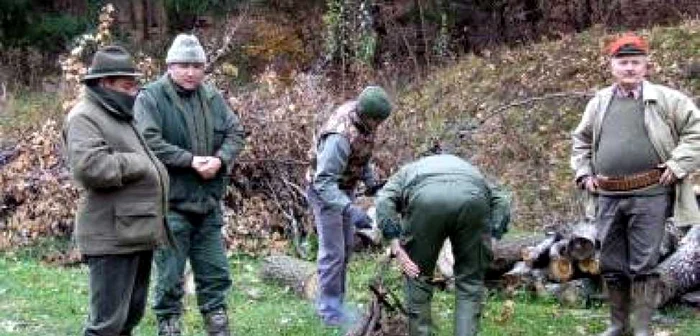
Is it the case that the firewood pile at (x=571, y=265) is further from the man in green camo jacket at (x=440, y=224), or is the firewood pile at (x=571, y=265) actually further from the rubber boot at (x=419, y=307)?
the rubber boot at (x=419, y=307)

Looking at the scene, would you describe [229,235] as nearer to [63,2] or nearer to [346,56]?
[346,56]

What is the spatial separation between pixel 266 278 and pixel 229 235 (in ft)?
5.69

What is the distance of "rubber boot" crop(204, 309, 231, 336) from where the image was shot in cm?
665

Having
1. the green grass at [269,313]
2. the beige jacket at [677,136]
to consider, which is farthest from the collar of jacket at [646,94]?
the green grass at [269,313]

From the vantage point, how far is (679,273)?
7.79 m

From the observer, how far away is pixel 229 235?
10.8 metres

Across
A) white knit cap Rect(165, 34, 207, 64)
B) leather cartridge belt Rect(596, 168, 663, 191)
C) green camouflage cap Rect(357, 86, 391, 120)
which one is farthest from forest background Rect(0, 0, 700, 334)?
white knit cap Rect(165, 34, 207, 64)

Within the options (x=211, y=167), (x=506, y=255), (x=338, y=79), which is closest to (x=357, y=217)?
(x=211, y=167)

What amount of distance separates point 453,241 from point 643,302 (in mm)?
1522

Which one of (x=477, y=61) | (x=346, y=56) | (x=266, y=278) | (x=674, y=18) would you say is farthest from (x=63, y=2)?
(x=266, y=278)

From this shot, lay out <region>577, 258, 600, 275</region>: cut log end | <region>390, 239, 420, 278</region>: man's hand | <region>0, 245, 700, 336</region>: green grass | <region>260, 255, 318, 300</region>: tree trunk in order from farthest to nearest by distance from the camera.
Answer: <region>260, 255, 318, 300</region>: tree trunk < <region>577, 258, 600, 275</region>: cut log end < <region>0, 245, 700, 336</region>: green grass < <region>390, 239, 420, 278</region>: man's hand

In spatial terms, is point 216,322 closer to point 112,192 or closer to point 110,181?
point 112,192

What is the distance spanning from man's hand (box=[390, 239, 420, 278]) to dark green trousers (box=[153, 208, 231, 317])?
1249 mm

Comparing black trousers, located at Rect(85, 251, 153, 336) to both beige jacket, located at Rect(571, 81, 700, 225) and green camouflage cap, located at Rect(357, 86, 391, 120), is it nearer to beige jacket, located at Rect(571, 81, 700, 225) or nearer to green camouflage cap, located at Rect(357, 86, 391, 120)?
green camouflage cap, located at Rect(357, 86, 391, 120)
